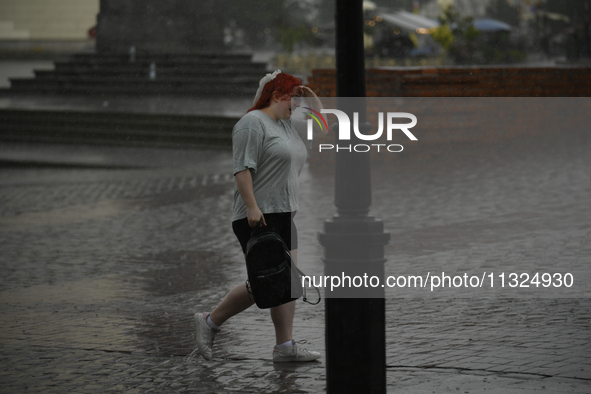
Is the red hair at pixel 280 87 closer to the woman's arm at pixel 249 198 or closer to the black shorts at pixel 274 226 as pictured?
the woman's arm at pixel 249 198

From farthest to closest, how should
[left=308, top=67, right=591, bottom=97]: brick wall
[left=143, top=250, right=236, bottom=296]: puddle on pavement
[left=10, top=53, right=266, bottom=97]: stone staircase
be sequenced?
[left=10, top=53, right=266, bottom=97]: stone staircase → [left=308, top=67, right=591, bottom=97]: brick wall → [left=143, top=250, right=236, bottom=296]: puddle on pavement

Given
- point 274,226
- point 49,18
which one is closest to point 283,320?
point 274,226

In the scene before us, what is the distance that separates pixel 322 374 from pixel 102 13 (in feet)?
79.5

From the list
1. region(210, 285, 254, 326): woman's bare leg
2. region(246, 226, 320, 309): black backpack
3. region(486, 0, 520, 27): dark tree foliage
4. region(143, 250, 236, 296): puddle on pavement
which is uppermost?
region(486, 0, 520, 27): dark tree foliage

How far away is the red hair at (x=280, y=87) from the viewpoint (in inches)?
203

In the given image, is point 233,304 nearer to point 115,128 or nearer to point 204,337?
point 204,337

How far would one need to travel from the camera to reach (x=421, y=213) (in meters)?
10.9

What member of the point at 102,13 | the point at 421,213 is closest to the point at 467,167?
the point at 421,213

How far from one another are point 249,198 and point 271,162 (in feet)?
0.88

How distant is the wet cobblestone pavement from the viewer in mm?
5145

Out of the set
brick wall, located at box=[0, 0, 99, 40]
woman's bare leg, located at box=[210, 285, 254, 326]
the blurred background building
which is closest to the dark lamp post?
woman's bare leg, located at box=[210, 285, 254, 326]

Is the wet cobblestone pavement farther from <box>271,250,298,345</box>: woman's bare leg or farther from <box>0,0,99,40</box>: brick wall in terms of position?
<box>0,0,99,40</box>: brick wall

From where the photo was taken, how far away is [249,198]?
501 cm

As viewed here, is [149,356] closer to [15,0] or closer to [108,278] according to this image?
[108,278]
